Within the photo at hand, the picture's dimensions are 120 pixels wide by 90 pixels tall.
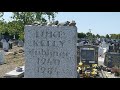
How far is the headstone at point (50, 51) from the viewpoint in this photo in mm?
4738

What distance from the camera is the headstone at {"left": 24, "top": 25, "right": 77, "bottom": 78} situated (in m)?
4.74

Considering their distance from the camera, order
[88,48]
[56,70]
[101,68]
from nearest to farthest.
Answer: [56,70] → [101,68] → [88,48]

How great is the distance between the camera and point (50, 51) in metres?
4.80

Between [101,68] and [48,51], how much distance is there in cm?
407

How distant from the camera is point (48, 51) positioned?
4816mm
